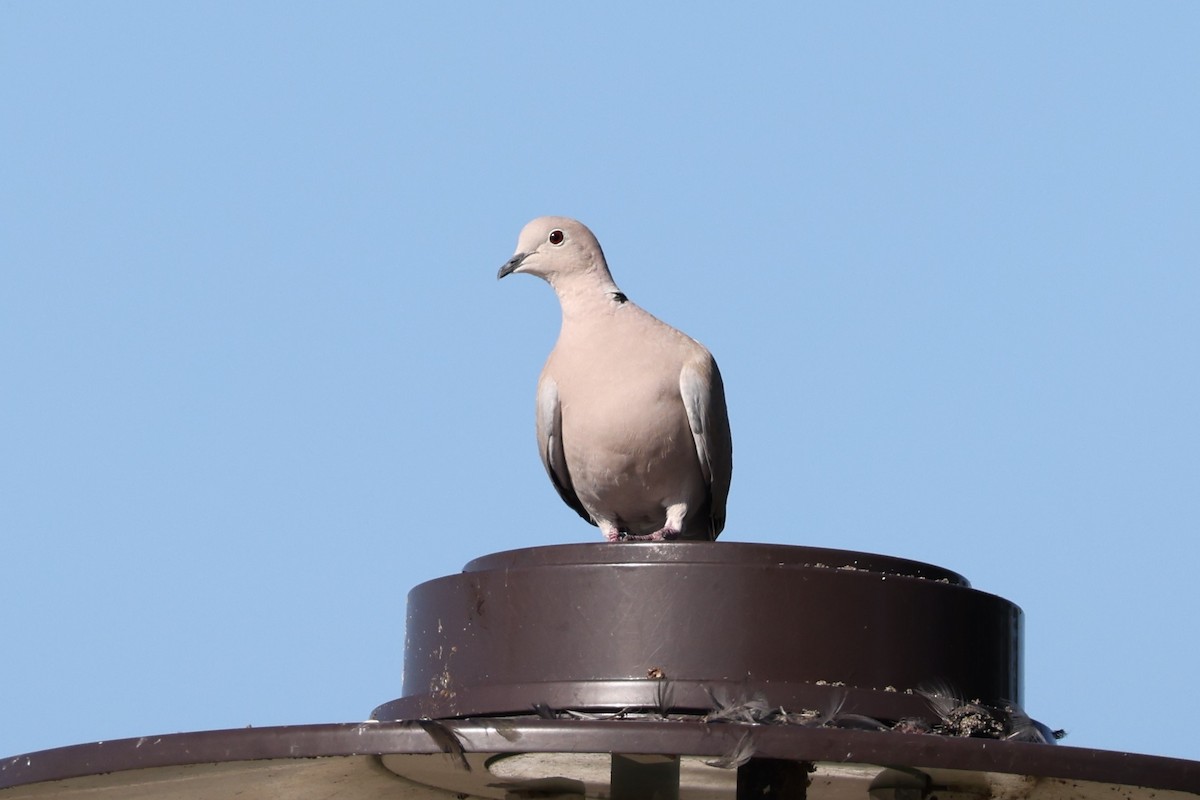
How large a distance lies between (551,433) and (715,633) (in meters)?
3.19

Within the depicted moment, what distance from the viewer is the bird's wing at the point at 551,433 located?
8477mm

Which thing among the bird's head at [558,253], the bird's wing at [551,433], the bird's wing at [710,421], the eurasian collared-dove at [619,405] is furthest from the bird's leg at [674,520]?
the bird's head at [558,253]

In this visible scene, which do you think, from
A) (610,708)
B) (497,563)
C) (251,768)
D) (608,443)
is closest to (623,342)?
(608,443)

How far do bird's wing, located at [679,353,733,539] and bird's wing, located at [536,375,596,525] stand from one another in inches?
23.2

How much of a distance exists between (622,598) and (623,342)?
2865 millimetres

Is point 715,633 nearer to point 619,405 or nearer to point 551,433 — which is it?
point 619,405

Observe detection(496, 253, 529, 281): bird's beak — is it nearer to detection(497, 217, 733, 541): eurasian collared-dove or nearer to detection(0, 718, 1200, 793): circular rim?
detection(497, 217, 733, 541): eurasian collared-dove

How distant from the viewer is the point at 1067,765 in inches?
179

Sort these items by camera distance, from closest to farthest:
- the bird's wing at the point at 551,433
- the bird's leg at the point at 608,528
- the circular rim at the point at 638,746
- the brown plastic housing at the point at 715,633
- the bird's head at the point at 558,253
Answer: the circular rim at the point at 638,746 → the brown plastic housing at the point at 715,633 → the bird's wing at the point at 551,433 → the bird's head at the point at 558,253 → the bird's leg at the point at 608,528

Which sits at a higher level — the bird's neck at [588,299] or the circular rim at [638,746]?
the bird's neck at [588,299]

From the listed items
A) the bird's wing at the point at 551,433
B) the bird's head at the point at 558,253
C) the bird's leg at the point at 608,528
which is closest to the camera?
the bird's wing at the point at 551,433

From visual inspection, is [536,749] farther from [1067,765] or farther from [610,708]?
[1067,765]

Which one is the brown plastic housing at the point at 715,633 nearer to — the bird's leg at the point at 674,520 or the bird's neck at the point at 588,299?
the bird's neck at the point at 588,299

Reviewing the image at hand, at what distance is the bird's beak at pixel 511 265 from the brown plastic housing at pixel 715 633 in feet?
10.6
